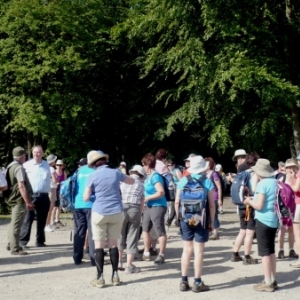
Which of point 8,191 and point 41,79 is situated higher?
point 41,79

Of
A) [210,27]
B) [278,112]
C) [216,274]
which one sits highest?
[210,27]

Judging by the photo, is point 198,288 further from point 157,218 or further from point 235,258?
point 235,258

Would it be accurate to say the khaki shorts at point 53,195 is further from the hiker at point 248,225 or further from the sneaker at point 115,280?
the sneaker at point 115,280

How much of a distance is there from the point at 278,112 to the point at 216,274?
44.2 feet

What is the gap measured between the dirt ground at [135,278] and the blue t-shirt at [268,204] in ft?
3.07

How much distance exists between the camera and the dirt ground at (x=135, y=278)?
748cm

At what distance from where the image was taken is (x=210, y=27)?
20.3m

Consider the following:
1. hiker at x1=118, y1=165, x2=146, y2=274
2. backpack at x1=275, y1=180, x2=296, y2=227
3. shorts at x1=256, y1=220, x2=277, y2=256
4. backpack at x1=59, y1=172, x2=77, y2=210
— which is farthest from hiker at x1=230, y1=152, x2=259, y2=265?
backpack at x1=59, y1=172, x2=77, y2=210

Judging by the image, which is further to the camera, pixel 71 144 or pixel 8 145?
pixel 8 145

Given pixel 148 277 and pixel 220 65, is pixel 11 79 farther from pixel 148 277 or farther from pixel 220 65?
pixel 148 277

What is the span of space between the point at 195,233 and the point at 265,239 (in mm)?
933

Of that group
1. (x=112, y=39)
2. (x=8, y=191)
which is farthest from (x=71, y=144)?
(x=8, y=191)

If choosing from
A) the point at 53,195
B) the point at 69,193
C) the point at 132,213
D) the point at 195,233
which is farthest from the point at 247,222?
the point at 53,195

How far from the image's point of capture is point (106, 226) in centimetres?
792
